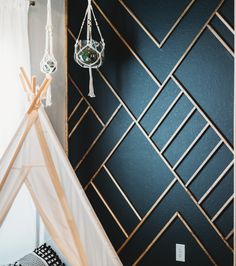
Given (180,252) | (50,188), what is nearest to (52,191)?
(50,188)

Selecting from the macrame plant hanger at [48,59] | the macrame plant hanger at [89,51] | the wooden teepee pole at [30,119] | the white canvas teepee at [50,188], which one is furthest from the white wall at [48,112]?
the wooden teepee pole at [30,119]

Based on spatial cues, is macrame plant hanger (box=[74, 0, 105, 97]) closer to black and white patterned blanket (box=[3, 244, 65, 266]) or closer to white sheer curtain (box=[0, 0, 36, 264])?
white sheer curtain (box=[0, 0, 36, 264])

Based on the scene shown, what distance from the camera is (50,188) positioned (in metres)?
2.61

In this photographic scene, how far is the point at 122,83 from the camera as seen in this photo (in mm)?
3201

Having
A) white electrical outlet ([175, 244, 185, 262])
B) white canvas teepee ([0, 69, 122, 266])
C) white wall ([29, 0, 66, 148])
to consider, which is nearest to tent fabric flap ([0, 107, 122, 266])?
white canvas teepee ([0, 69, 122, 266])

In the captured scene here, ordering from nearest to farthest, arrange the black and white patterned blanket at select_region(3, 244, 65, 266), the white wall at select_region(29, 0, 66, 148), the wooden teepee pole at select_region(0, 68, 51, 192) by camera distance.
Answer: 1. the wooden teepee pole at select_region(0, 68, 51, 192)
2. the black and white patterned blanket at select_region(3, 244, 65, 266)
3. the white wall at select_region(29, 0, 66, 148)

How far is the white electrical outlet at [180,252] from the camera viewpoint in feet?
9.77

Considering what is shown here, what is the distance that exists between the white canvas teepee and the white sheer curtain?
303 mm

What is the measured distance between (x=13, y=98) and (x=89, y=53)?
1.94 ft

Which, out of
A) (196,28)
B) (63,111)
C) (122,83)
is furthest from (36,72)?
(196,28)

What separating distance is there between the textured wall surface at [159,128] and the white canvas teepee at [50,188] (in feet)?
1.59

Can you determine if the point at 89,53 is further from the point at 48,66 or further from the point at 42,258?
the point at 42,258

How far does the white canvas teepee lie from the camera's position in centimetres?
244

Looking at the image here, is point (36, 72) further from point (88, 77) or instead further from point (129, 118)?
point (129, 118)
